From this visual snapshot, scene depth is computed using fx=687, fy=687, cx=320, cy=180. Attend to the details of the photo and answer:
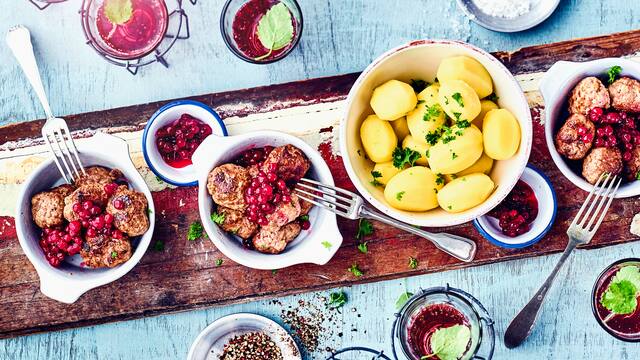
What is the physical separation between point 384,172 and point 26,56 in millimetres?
1186

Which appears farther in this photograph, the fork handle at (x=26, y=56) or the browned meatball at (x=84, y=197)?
the fork handle at (x=26, y=56)

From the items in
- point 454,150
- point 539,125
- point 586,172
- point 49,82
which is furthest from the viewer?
point 49,82

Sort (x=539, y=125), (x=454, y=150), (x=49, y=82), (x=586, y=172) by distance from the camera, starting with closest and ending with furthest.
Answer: (x=454, y=150) → (x=586, y=172) → (x=539, y=125) → (x=49, y=82)

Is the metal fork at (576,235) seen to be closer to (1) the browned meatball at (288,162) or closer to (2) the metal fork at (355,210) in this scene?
(2) the metal fork at (355,210)

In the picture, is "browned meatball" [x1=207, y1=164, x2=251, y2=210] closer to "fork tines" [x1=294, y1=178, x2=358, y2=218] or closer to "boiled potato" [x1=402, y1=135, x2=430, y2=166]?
"fork tines" [x1=294, y1=178, x2=358, y2=218]

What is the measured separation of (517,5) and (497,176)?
2.04ft

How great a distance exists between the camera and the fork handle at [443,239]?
195cm

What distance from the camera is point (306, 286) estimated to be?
6.86ft

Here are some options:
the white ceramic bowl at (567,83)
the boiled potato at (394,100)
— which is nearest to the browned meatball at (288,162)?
the boiled potato at (394,100)

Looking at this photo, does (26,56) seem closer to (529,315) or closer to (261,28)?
(261,28)

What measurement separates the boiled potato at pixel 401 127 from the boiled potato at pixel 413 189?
0.12 metres

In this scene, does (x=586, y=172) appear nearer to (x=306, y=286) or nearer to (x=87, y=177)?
(x=306, y=286)

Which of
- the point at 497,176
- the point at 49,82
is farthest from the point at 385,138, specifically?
the point at 49,82

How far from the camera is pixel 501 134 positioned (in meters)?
1.71
